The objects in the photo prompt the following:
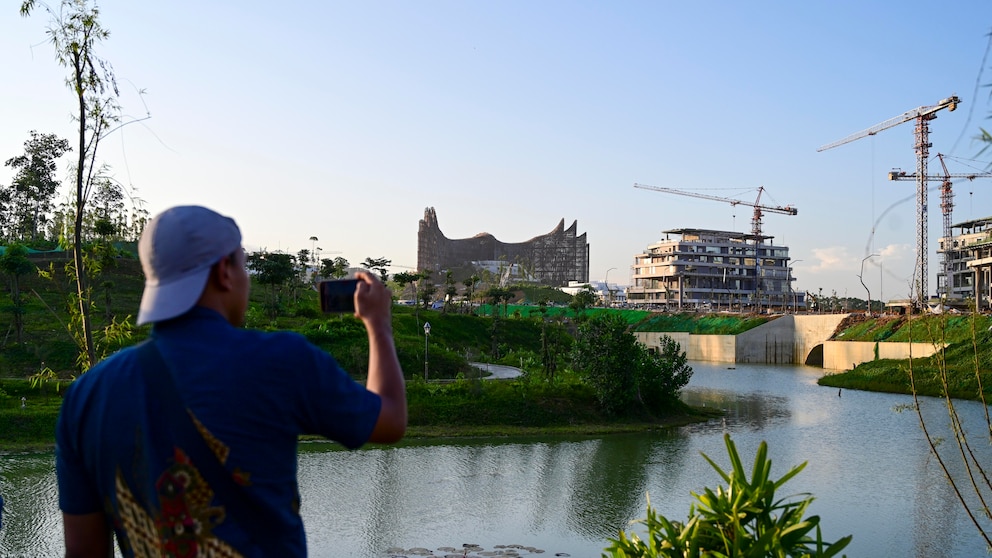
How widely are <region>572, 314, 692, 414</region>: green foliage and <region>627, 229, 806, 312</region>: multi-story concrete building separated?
71.0 m

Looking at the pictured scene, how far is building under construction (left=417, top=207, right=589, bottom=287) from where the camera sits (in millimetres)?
166000

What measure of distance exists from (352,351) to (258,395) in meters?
29.8

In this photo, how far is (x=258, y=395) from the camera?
1.74 m

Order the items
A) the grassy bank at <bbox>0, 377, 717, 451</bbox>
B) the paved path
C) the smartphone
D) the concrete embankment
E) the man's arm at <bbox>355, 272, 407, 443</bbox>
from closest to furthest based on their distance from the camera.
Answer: the man's arm at <bbox>355, 272, 407, 443</bbox>, the smartphone, the grassy bank at <bbox>0, 377, 717, 451</bbox>, the paved path, the concrete embankment

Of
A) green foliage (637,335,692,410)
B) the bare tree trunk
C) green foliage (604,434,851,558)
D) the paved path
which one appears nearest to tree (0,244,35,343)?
the paved path

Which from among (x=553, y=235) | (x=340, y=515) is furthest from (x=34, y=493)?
(x=553, y=235)

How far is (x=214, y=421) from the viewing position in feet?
5.66

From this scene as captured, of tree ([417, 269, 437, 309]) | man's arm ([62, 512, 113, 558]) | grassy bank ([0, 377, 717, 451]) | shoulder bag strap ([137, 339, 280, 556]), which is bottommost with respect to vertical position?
grassy bank ([0, 377, 717, 451])

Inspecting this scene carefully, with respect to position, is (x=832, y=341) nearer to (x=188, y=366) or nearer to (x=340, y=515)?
(x=340, y=515)

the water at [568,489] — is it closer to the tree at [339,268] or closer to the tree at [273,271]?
the tree at [273,271]

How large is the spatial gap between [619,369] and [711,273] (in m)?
81.5

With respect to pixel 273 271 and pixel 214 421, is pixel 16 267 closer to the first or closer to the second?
pixel 273 271

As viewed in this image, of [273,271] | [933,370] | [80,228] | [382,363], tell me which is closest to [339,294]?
[382,363]

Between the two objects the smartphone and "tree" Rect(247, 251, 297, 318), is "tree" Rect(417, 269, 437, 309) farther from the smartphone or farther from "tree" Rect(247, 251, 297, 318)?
the smartphone
